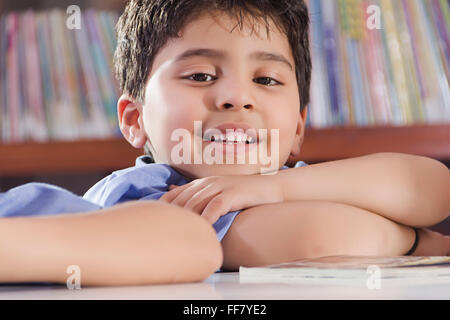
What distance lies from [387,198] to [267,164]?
206 mm

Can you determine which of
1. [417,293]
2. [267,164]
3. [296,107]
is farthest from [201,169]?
[417,293]

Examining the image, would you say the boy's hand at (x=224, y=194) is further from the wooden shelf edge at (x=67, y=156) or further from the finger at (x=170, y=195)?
the wooden shelf edge at (x=67, y=156)

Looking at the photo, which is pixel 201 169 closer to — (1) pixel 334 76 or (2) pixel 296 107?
(2) pixel 296 107

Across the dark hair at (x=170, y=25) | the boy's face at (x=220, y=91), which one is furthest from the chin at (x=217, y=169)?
the dark hair at (x=170, y=25)

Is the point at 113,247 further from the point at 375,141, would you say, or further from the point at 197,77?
the point at 375,141

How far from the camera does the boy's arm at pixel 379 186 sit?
872 millimetres

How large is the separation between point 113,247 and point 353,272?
212 mm

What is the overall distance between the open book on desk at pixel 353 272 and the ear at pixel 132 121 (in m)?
0.55

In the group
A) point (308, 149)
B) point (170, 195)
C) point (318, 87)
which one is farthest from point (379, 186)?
point (318, 87)

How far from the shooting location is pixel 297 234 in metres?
0.75

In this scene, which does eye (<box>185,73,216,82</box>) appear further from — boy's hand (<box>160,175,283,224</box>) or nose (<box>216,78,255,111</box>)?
boy's hand (<box>160,175,283,224</box>)

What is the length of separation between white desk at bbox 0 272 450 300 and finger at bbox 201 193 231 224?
0.67 ft

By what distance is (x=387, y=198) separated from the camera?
88 cm
